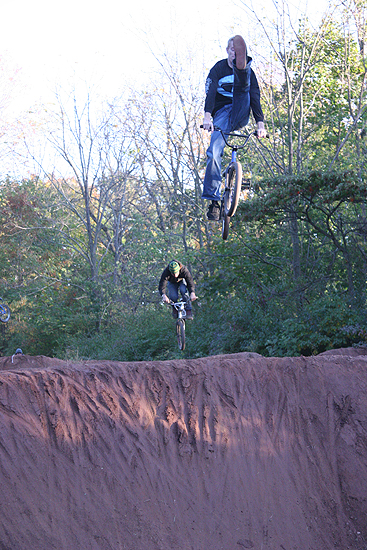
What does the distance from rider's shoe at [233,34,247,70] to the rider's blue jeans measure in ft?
0.79

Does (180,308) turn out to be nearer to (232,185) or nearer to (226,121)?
(232,185)

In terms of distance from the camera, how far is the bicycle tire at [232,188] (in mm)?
6606

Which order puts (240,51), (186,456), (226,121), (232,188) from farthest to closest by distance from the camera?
1. (186,456)
2. (232,188)
3. (226,121)
4. (240,51)

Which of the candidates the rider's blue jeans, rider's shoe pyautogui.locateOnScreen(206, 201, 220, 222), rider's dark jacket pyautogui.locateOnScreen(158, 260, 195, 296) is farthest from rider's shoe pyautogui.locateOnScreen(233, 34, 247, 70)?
rider's dark jacket pyautogui.locateOnScreen(158, 260, 195, 296)

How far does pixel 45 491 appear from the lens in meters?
6.91

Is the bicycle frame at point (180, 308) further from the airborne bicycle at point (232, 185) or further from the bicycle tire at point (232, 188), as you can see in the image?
the bicycle tire at point (232, 188)

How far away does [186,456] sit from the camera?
315 inches

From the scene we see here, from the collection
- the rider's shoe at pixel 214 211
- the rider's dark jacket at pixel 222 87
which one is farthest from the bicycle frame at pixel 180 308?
the rider's dark jacket at pixel 222 87

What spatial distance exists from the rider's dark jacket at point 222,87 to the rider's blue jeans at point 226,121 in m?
0.11

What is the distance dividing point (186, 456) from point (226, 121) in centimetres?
503

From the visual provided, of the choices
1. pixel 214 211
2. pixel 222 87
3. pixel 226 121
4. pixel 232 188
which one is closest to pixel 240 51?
pixel 222 87

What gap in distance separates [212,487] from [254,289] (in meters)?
8.42

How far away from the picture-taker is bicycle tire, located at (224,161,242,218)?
260 inches

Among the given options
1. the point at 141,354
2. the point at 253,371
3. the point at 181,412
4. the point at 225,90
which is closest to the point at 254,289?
the point at 141,354
